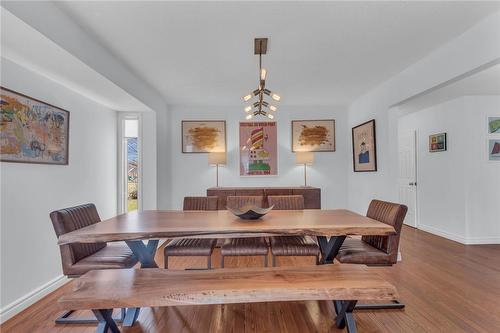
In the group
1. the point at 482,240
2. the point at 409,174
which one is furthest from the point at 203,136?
the point at 482,240

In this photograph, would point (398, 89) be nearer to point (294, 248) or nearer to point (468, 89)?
point (468, 89)

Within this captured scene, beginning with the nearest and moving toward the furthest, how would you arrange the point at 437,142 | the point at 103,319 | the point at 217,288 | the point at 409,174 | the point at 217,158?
the point at 217,288, the point at 103,319, the point at 437,142, the point at 217,158, the point at 409,174

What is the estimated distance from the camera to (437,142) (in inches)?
183

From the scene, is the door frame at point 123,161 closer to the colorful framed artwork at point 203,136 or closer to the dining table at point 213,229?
the colorful framed artwork at point 203,136

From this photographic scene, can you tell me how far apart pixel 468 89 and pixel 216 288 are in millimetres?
4573

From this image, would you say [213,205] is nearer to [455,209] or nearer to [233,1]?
[233,1]

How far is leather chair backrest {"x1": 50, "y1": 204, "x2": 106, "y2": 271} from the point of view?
6.33 feet

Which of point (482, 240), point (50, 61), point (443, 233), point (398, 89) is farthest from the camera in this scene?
point (443, 233)

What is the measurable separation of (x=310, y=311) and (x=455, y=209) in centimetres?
360

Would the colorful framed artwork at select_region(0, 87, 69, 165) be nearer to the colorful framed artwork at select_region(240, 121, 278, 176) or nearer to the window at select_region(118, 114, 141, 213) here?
the window at select_region(118, 114, 141, 213)

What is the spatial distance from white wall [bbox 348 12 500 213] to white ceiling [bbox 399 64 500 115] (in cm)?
25

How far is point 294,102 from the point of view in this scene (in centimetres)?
494

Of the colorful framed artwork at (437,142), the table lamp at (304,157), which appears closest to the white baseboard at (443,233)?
the colorful framed artwork at (437,142)

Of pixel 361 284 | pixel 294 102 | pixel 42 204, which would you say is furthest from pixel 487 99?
pixel 42 204
